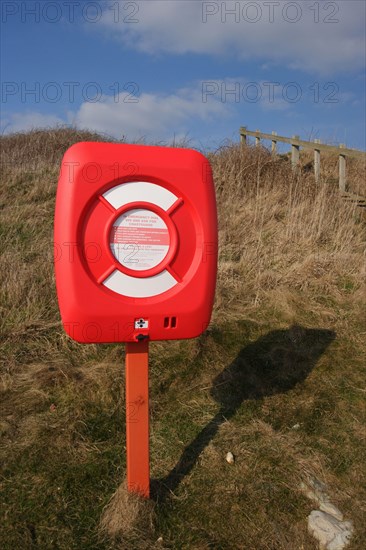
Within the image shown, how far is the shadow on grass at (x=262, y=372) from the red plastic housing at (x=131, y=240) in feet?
3.51

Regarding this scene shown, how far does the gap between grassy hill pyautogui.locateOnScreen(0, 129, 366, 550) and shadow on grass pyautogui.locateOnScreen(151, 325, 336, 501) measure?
0.01 metres

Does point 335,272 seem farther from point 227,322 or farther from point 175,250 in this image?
point 175,250

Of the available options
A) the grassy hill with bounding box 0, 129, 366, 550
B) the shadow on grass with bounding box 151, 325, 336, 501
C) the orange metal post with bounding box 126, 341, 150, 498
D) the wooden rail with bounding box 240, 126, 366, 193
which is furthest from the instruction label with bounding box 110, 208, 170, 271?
the wooden rail with bounding box 240, 126, 366, 193

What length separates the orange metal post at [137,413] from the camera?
2141 mm

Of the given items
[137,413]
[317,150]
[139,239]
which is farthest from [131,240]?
[317,150]

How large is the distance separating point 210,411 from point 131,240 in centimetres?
159

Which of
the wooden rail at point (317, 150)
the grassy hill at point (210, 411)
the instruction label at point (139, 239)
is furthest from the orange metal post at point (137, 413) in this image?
the wooden rail at point (317, 150)

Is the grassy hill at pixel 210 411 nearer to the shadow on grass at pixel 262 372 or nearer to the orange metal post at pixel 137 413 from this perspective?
the shadow on grass at pixel 262 372

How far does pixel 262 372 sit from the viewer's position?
11.7 ft

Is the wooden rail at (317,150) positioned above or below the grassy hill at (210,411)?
above

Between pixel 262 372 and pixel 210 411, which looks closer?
pixel 210 411

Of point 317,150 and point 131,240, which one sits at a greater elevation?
point 317,150

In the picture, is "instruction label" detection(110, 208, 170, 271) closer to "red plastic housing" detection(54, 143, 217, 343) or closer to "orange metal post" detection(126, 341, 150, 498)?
"red plastic housing" detection(54, 143, 217, 343)

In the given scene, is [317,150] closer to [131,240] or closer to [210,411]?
[210,411]
